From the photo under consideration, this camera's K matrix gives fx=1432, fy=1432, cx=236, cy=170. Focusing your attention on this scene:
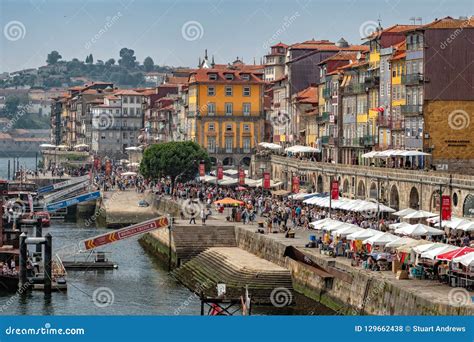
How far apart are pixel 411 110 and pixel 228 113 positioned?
67.7 meters

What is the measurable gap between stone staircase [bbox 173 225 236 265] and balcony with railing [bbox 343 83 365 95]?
2981cm

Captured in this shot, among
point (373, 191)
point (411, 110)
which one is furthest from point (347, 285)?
point (411, 110)

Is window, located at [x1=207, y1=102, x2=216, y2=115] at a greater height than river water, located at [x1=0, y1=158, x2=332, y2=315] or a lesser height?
greater

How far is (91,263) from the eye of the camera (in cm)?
7862

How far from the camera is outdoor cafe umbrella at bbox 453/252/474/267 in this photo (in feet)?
161

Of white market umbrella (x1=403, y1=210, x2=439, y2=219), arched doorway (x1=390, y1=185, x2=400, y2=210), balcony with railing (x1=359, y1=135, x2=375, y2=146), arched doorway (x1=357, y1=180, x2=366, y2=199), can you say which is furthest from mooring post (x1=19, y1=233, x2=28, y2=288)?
balcony with railing (x1=359, y1=135, x2=375, y2=146)

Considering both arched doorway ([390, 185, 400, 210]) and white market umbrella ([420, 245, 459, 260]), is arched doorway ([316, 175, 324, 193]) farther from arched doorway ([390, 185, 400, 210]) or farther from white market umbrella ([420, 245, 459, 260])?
white market umbrella ([420, 245, 459, 260])

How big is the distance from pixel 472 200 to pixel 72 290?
20245 mm

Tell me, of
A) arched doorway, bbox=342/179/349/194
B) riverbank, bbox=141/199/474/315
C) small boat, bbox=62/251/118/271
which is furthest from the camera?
arched doorway, bbox=342/179/349/194

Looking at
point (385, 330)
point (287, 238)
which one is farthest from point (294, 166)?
point (385, 330)

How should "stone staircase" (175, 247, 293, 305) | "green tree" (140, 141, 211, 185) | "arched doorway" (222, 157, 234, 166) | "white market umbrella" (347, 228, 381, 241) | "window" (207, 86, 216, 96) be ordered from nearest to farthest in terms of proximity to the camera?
"white market umbrella" (347, 228, 381, 241), "stone staircase" (175, 247, 293, 305), "green tree" (140, 141, 211, 185), "window" (207, 86, 216, 96), "arched doorway" (222, 157, 234, 166)

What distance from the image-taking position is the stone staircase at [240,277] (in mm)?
64188

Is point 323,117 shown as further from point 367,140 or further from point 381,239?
point 381,239

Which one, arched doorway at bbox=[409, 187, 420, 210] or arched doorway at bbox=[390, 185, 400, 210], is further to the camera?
arched doorway at bbox=[390, 185, 400, 210]
